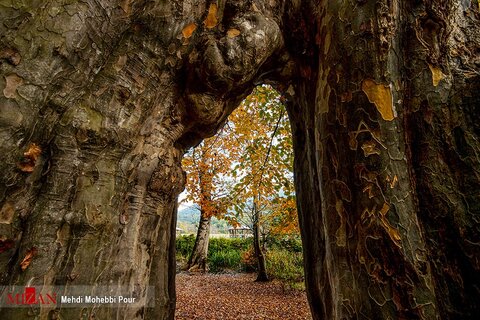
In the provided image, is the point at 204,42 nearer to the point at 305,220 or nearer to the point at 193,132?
the point at 193,132

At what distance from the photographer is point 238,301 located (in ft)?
25.3

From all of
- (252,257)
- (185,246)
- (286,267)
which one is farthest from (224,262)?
(286,267)

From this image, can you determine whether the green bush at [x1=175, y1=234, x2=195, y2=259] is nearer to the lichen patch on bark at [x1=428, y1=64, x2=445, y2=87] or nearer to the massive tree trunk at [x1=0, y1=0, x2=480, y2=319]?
the massive tree trunk at [x1=0, y1=0, x2=480, y2=319]

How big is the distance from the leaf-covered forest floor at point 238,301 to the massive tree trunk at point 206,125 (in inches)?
209

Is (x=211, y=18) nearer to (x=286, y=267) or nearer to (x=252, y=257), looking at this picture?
(x=286, y=267)

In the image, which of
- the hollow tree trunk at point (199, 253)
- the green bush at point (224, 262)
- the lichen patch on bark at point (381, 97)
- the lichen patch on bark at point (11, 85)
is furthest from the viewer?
the green bush at point (224, 262)

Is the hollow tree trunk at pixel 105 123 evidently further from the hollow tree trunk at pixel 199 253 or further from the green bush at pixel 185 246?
the green bush at pixel 185 246

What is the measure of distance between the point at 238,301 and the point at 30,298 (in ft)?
24.4

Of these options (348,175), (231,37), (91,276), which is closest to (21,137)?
(91,276)

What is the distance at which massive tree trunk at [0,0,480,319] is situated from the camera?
1.07m

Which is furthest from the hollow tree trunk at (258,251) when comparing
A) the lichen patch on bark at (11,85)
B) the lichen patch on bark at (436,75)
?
the lichen patch on bark at (11,85)

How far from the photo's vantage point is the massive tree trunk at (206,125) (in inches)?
42.1

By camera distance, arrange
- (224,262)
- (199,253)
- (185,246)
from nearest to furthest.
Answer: (199,253)
(224,262)
(185,246)

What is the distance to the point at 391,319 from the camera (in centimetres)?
113
